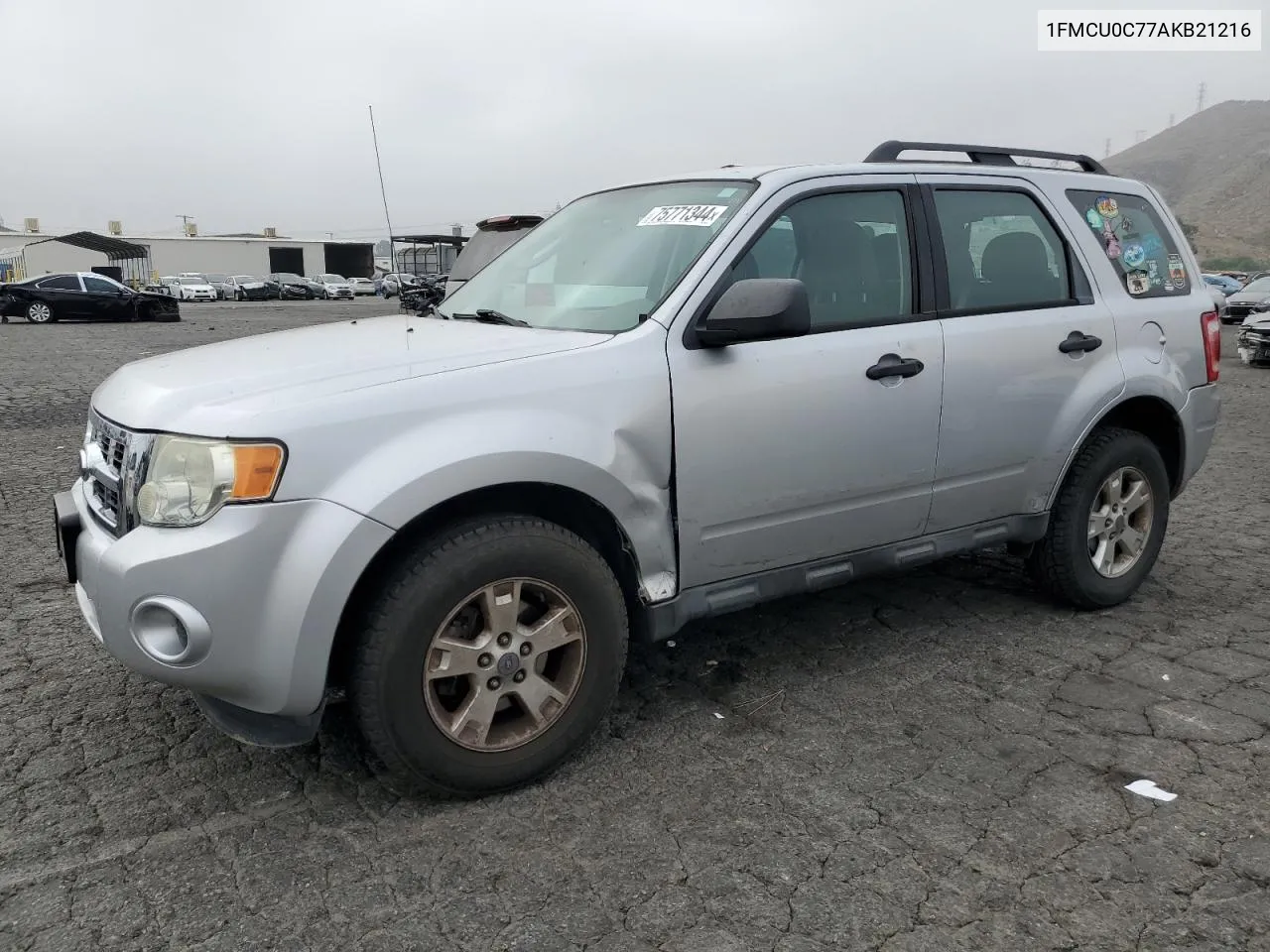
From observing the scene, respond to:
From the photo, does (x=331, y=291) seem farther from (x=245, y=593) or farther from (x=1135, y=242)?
(x=245, y=593)

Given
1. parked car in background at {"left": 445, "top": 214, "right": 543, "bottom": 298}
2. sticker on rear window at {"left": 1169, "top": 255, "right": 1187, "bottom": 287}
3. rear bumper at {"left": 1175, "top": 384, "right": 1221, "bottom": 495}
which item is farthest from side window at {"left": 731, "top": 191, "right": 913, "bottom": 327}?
parked car in background at {"left": 445, "top": 214, "right": 543, "bottom": 298}

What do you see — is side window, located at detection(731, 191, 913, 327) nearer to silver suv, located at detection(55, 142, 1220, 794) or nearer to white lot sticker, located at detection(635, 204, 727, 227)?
silver suv, located at detection(55, 142, 1220, 794)

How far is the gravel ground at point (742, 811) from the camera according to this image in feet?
7.73

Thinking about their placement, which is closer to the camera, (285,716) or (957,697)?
(285,716)

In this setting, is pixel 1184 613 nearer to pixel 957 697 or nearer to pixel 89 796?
pixel 957 697

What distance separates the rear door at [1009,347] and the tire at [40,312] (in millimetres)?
26629

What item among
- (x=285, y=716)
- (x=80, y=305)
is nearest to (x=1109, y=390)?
(x=285, y=716)

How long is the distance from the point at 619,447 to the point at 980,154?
2.27 meters

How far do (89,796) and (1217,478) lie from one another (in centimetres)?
723

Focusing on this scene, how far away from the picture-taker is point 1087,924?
2.34 metres

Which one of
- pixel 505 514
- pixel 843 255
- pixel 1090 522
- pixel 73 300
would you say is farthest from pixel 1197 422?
pixel 73 300

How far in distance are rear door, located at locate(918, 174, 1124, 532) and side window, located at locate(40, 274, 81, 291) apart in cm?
2652

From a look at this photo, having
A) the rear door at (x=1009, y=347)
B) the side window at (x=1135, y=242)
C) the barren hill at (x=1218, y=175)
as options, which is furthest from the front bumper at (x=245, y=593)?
the barren hill at (x=1218, y=175)

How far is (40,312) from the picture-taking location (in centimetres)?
2512
